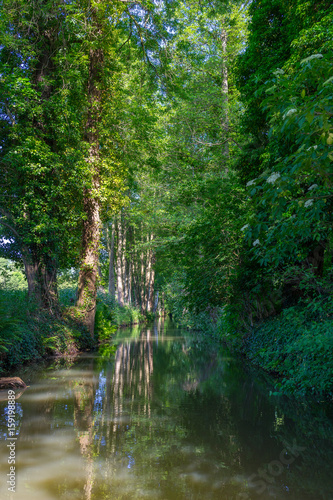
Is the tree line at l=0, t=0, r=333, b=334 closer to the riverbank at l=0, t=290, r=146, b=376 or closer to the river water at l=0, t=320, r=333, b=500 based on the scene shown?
the riverbank at l=0, t=290, r=146, b=376

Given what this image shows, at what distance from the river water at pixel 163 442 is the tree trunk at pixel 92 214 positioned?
20.0 feet

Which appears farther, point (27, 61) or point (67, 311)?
point (67, 311)

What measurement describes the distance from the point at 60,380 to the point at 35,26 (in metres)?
11.6

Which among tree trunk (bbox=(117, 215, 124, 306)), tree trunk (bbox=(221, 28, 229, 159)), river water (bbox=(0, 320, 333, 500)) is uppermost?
tree trunk (bbox=(221, 28, 229, 159))

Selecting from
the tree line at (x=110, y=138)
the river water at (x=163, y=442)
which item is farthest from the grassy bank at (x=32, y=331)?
the river water at (x=163, y=442)

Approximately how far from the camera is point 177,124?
1878cm

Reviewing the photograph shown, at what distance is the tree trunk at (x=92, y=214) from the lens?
1376 cm

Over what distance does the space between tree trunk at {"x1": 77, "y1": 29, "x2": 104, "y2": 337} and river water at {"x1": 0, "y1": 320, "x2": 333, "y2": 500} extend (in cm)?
610

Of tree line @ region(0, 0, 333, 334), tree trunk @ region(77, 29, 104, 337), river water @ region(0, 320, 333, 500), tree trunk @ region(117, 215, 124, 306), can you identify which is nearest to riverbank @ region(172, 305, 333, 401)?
Answer: river water @ region(0, 320, 333, 500)

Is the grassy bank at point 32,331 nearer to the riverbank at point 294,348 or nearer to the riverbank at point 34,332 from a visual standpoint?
the riverbank at point 34,332

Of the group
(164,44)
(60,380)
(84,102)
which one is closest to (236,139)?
(164,44)

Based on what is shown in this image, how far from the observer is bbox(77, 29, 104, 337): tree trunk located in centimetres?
1376

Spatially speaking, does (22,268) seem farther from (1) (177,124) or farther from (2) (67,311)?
(1) (177,124)

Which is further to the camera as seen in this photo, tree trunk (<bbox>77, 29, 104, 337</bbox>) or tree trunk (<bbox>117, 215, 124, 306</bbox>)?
tree trunk (<bbox>117, 215, 124, 306</bbox>)
